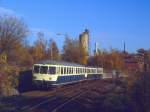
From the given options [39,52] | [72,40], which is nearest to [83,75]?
[39,52]

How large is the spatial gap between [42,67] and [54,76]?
4.69ft

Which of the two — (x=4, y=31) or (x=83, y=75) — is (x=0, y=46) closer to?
(x=4, y=31)

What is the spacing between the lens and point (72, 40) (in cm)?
10481

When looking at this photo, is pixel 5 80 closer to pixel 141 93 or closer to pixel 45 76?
Answer: pixel 45 76

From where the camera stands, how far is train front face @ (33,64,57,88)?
39.2 m

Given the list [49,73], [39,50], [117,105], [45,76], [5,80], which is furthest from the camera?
[39,50]

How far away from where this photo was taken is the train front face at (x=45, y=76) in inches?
1542

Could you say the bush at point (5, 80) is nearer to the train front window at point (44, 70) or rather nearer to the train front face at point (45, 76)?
the train front face at point (45, 76)

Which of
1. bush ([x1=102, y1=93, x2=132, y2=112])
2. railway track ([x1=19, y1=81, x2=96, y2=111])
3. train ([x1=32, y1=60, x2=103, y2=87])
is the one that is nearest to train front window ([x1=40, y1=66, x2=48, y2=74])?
train ([x1=32, y1=60, x2=103, y2=87])

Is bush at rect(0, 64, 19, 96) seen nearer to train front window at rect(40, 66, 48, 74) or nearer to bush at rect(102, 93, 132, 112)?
train front window at rect(40, 66, 48, 74)

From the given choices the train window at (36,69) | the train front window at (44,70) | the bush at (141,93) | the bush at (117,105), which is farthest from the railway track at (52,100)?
the bush at (141,93)

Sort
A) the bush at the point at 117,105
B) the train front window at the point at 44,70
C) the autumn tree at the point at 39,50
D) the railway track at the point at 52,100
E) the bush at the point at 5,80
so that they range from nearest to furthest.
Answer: the bush at the point at 117,105 < the railway track at the point at 52,100 < the bush at the point at 5,80 < the train front window at the point at 44,70 < the autumn tree at the point at 39,50

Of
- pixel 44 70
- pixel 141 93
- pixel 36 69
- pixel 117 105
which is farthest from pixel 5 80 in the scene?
pixel 141 93

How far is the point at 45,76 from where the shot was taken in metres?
39.3
